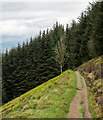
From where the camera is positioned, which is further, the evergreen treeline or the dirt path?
the evergreen treeline

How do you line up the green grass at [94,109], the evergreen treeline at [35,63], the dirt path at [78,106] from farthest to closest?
1. the evergreen treeline at [35,63]
2. the dirt path at [78,106]
3. the green grass at [94,109]

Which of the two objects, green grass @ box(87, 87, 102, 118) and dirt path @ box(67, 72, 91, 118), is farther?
dirt path @ box(67, 72, 91, 118)

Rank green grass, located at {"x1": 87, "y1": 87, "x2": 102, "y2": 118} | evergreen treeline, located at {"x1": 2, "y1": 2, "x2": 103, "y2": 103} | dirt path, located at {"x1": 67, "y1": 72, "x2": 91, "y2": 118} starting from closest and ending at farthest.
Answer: green grass, located at {"x1": 87, "y1": 87, "x2": 102, "y2": 118}, dirt path, located at {"x1": 67, "y1": 72, "x2": 91, "y2": 118}, evergreen treeline, located at {"x1": 2, "y1": 2, "x2": 103, "y2": 103}

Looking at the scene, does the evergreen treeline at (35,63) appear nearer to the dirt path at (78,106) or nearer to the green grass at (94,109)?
the dirt path at (78,106)

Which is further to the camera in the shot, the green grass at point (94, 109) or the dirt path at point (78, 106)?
the dirt path at point (78, 106)

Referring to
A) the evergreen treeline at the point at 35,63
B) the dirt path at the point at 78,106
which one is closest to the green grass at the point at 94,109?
the dirt path at the point at 78,106

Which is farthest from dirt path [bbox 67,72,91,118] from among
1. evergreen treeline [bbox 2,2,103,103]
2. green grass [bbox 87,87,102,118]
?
evergreen treeline [bbox 2,2,103,103]

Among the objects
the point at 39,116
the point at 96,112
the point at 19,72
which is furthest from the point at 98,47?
the point at 19,72

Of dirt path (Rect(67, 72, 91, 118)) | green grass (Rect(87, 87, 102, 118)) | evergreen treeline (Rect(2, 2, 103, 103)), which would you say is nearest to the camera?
green grass (Rect(87, 87, 102, 118))

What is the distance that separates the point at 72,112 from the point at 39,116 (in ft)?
11.5

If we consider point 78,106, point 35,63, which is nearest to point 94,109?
point 78,106

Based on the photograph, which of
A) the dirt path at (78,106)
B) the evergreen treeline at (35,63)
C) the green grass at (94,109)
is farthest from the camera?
the evergreen treeline at (35,63)

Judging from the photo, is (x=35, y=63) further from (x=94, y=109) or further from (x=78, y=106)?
(x=94, y=109)

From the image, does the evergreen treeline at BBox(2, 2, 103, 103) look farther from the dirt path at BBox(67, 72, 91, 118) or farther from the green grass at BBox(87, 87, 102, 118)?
the green grass at BBox(87, 87, 102, 118)
